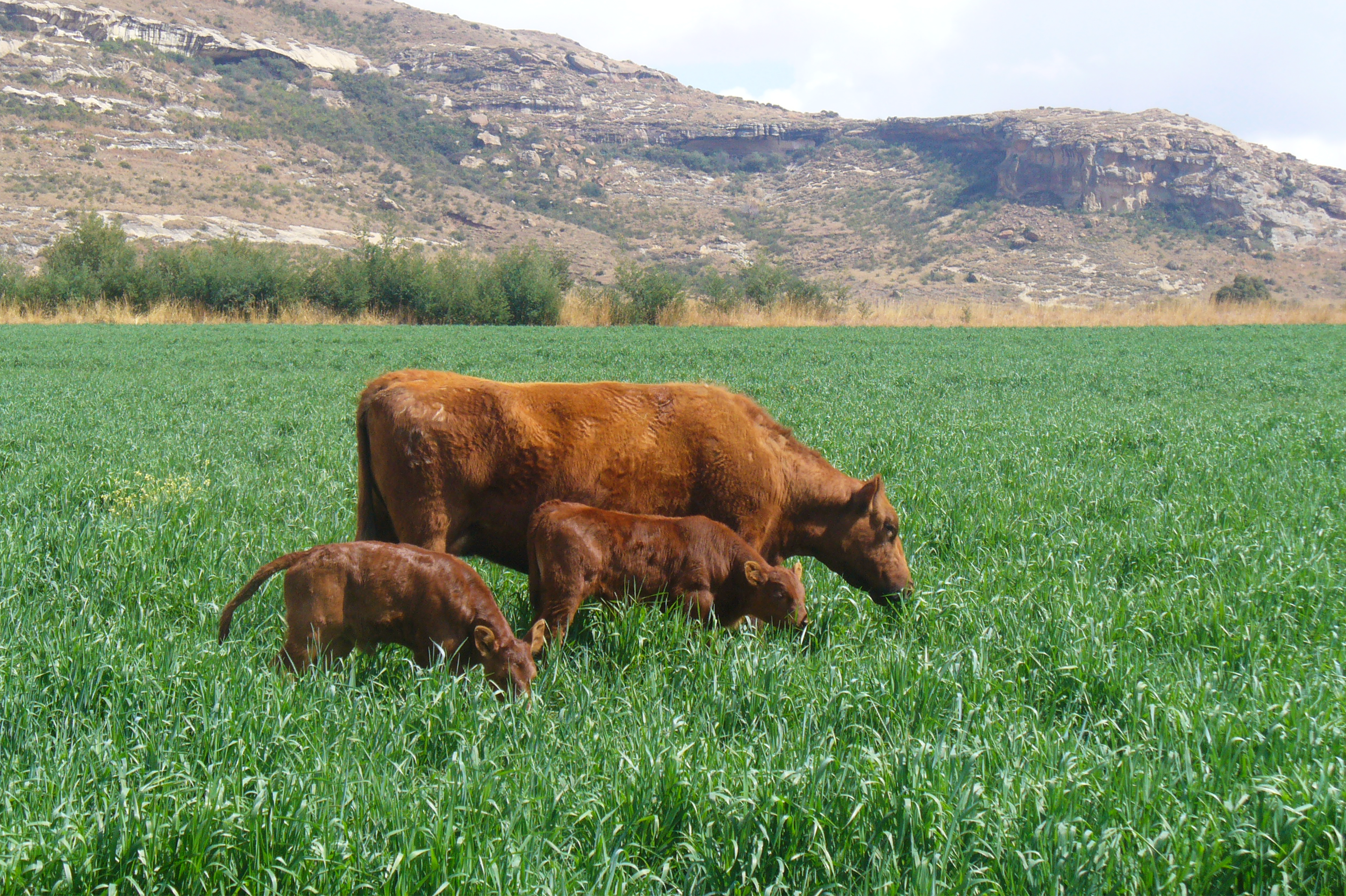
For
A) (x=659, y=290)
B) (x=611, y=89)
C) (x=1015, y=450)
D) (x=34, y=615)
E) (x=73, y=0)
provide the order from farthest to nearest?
(x=611, y=89) → (x=73, y=0) → (x=659, y=290) → (x=1015, y=450) → (x=34, y=615)

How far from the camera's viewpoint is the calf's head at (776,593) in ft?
15.3

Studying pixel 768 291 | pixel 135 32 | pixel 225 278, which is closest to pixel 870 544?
pixel 225 278

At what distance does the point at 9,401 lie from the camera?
14.0 metres

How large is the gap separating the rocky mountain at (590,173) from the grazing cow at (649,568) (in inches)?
2531

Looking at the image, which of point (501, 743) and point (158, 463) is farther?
point (158, 463)

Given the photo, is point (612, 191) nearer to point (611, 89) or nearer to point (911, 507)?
point (611, 89)

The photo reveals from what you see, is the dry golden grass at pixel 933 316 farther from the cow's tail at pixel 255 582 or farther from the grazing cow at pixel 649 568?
the cow's tail at pixel 255 582

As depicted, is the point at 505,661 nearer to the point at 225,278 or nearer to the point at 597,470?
the point at 597,470

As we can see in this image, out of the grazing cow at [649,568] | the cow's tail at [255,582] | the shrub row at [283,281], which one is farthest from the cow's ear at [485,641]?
the shrub row at [283,281]

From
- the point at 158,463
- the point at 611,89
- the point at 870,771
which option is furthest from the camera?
the point at 611,89

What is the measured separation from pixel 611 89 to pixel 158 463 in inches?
5816

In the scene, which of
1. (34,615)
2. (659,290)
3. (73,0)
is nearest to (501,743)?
(34,615)

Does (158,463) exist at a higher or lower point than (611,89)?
lower

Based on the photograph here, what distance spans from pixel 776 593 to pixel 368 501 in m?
2.45
